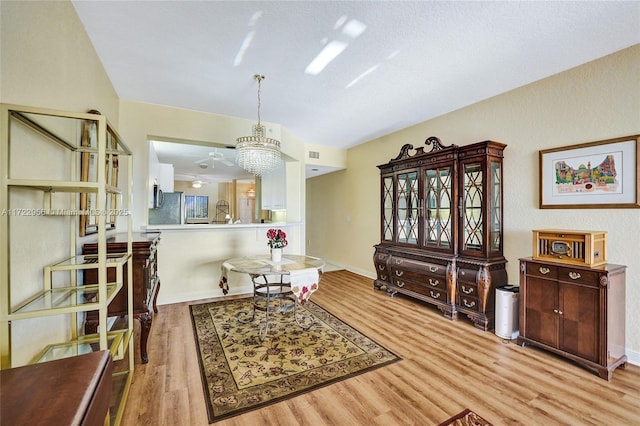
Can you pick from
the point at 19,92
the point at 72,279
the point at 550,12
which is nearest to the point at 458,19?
the point at 550,12

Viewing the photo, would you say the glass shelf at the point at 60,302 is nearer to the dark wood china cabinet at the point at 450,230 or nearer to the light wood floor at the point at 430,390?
the light wood floor at the point at 430,390

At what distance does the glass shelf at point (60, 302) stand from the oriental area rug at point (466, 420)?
81.3 inches

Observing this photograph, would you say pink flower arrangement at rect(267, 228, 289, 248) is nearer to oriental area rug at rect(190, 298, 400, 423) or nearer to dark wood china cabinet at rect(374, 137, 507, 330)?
oriental area rug at rect(190, 298, 400, 423)

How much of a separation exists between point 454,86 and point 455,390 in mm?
2944

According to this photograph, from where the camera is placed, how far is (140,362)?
235 cm

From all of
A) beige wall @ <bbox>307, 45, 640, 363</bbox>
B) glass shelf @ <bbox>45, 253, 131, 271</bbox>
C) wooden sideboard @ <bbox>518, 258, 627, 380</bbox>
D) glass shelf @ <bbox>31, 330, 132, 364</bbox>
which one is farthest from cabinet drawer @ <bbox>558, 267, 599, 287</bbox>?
glass shelf @ <bbox>45, 253, 131, 271</bbox>

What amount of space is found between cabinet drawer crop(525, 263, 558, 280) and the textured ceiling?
1.91 meters

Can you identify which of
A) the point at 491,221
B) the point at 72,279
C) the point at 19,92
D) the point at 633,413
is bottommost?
the point at 633,413

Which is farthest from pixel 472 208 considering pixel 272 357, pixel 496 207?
pixel 272 357

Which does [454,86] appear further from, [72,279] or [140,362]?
[140,362]

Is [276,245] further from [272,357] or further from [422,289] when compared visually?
[422,289]

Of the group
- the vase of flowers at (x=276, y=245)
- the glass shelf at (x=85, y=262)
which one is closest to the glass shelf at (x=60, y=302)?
the glass shelf at (x=85, y=262)

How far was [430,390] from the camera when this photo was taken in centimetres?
201

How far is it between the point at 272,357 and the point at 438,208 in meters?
2.64
